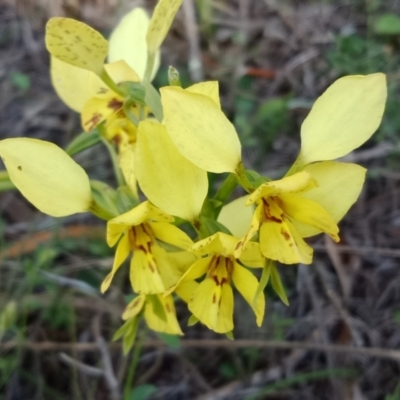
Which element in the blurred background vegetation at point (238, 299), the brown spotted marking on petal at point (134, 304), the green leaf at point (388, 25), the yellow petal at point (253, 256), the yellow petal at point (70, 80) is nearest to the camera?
the yellow petal at point (253, 256)

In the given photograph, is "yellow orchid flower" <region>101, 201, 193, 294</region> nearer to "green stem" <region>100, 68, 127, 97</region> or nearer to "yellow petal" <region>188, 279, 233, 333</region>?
"yellow petal" <region>188, 279, 233, 333</region>

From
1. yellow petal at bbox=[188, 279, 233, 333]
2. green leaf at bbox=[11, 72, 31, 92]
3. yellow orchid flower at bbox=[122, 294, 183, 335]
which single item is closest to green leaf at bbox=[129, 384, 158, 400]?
yellow orchid flower at bbox=[122, 294, 183, 335]

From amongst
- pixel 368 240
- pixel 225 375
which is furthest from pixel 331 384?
pixel 368 240

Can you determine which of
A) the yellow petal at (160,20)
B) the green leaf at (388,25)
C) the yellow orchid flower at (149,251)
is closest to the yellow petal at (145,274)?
the yellow orchid flower at (149,251)

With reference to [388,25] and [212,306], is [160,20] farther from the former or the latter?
[388,25]

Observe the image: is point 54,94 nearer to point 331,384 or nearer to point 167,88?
point 331,384

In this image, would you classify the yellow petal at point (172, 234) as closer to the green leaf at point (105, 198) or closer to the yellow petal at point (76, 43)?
the green leaf at point (105, 198)
